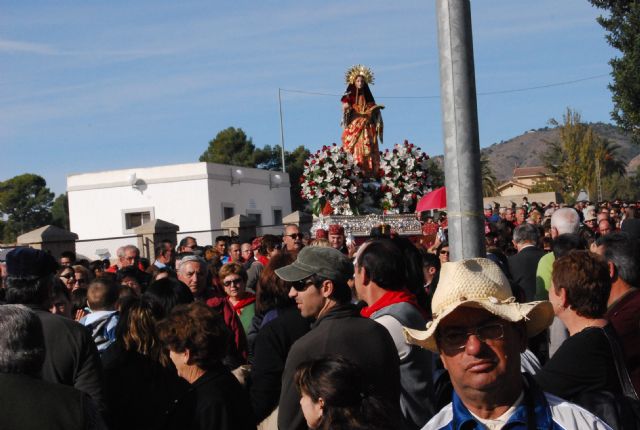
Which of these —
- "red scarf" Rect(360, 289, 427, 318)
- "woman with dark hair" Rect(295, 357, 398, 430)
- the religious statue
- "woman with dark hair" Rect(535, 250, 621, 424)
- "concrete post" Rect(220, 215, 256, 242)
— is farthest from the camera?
"concrete post" Rect(220, 215, 256, 242)

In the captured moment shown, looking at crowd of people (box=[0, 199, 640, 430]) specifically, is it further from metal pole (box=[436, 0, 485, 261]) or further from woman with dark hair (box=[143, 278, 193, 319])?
metal pole (box=[436, 0, 485, 261])

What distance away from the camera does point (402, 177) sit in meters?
17.1

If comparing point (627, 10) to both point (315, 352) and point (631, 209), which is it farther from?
point (315, 352)

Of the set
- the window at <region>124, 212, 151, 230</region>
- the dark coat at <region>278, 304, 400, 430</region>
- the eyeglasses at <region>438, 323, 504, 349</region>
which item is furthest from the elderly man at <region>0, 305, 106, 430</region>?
the window at <region>124, 212, 151, 230</region>

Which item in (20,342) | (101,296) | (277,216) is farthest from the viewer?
(277,216)

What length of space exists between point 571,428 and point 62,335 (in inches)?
124

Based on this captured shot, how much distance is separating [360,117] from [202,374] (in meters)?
16.2

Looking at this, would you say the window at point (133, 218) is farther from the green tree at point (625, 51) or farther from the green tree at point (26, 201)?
the green tree at point (26, 201)

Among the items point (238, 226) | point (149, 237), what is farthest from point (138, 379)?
point (238, 226)

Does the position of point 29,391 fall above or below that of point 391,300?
below

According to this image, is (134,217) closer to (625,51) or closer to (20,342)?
(625,51)

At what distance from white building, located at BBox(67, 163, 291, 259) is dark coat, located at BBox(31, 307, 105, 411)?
34136 mm

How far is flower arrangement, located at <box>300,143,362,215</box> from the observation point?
1639 centimetres

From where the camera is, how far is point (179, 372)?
4.72m
